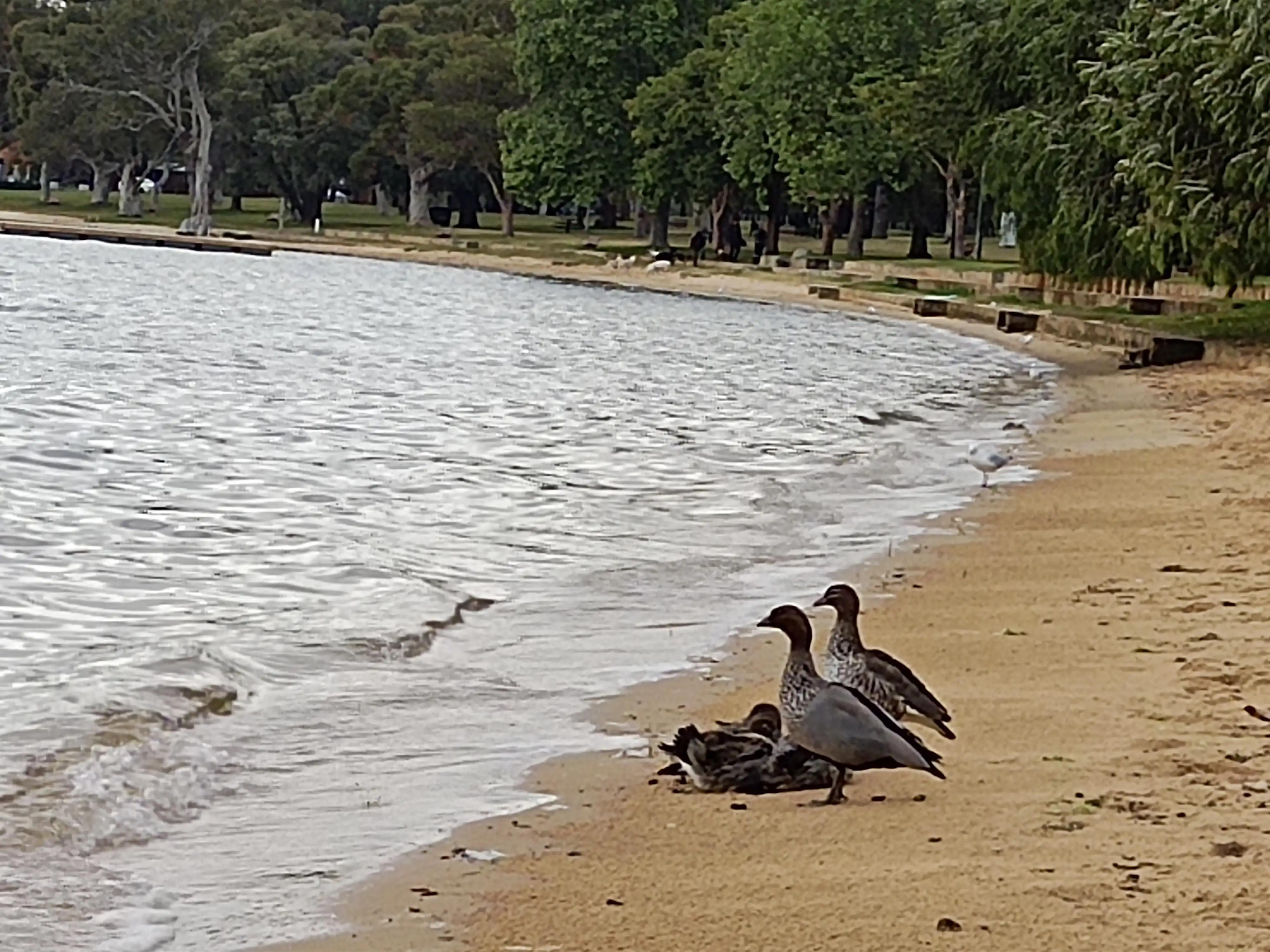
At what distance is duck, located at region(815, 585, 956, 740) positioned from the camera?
26.3ft

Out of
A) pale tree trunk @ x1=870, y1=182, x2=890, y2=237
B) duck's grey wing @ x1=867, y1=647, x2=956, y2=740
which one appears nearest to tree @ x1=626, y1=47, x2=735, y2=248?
pale tree trunk @ x1=870, y1=182, x2=890, y2=237

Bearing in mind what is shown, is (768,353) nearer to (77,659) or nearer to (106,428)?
(106,428)

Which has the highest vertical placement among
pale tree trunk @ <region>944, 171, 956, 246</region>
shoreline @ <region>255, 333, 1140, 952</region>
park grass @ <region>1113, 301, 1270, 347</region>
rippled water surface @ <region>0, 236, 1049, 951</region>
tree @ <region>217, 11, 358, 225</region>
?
tree @ <region>217, 11, 358, 225</region>

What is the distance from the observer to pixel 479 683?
10547 millimetres

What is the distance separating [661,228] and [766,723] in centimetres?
7397

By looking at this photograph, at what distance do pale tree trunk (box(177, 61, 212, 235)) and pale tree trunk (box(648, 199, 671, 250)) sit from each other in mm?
20447

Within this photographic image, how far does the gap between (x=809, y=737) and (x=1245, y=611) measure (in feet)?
14.3

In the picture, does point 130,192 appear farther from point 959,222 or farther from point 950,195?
point 950,195

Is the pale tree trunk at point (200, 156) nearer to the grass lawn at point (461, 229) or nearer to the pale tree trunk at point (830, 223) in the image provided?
the grass lawn at point (461, 229)

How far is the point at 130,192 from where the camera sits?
337 ft

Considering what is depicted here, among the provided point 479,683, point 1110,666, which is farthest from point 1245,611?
point 479,683

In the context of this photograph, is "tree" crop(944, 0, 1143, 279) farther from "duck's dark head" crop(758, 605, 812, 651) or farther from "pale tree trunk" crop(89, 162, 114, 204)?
"pale tree trunk" crop(89, 162, 114, 204)

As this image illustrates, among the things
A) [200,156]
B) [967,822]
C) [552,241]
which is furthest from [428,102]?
[967,822]

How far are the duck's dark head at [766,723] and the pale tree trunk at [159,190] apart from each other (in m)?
100
